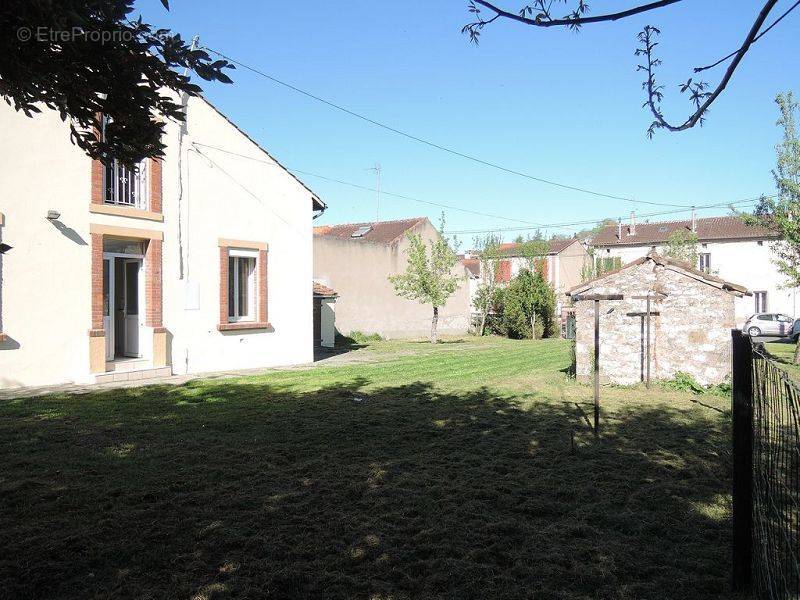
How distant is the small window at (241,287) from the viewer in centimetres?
1536

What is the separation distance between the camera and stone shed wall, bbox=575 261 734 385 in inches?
450

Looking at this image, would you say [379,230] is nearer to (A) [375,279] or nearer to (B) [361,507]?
(A) [375,279]

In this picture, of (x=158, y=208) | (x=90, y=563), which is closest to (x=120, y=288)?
(x=158, y=208)

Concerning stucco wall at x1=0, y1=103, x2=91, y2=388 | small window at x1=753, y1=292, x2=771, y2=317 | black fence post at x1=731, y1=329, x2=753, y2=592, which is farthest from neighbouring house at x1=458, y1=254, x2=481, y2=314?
black fence post at x1=731, y1=329, x2=753, y2=592

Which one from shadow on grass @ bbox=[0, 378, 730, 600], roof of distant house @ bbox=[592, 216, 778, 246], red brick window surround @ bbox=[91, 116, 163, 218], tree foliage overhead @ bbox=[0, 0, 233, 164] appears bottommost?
shadow on grass @ bbox=[0, 378, 730, 600]

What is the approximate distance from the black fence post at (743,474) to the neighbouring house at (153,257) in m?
9.27

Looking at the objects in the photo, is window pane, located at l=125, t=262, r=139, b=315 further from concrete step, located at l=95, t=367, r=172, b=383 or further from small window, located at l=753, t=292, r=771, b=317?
small window, located at l=753, t=292, r=771, b=317

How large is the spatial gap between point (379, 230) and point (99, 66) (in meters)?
28.2

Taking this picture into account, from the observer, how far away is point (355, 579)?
3594 millimetres

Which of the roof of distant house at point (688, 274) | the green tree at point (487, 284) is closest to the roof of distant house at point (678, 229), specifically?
the green tree at point (487, 284)

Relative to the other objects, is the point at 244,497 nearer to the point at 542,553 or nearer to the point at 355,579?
the point at 355,579

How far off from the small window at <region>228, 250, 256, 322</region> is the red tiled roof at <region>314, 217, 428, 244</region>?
41.6 ft

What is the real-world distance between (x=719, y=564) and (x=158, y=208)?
1257 cm

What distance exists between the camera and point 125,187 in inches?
510
